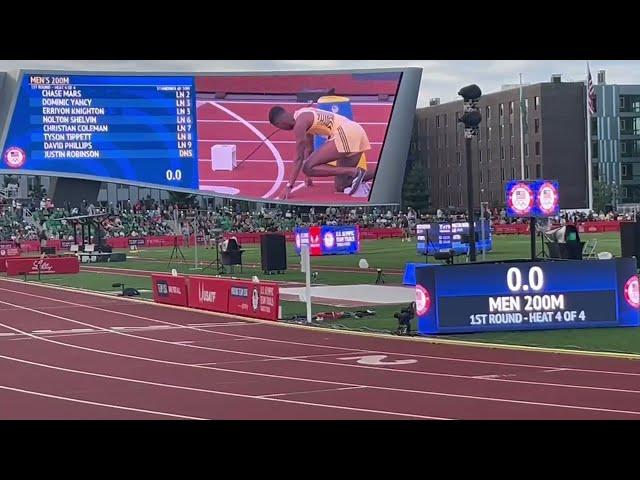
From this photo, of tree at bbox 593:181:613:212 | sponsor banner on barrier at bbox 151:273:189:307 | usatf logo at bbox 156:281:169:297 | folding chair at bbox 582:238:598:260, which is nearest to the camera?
sponsor banner on barrier at bbox 151:273:189:307

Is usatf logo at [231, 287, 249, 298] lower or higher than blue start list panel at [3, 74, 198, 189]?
lower

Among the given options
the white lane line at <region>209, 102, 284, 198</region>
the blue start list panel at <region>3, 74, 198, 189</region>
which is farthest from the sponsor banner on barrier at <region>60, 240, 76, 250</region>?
the white lane line at <region>209, 102, 284, 198</region>

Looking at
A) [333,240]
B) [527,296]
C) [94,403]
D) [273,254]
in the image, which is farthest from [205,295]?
[333,240]

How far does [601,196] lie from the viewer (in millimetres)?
92750

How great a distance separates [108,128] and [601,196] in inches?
1818

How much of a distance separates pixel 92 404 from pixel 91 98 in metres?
64.7

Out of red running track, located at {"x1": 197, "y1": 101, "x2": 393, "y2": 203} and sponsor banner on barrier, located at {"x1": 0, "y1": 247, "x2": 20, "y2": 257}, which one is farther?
red running track, located at {"x1": 197, "y1": 101, "x2": 393, "y2": 203}

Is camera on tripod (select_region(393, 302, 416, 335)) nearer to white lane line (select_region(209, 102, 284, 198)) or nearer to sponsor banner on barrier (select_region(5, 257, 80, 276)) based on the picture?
sponsor banner on barrier (select_region(5, 257, 80, 276))

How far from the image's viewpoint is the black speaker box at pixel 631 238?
29.4m

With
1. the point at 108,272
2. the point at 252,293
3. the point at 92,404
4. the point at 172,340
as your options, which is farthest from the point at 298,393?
the point at 108,272

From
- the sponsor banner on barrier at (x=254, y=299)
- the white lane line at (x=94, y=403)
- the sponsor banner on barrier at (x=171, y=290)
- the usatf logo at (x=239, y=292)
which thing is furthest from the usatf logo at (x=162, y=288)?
the white lane line at (x=94, y=403)

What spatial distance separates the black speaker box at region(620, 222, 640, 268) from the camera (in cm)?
2942

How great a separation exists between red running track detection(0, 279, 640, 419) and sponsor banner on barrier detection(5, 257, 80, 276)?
2423 centimetres
